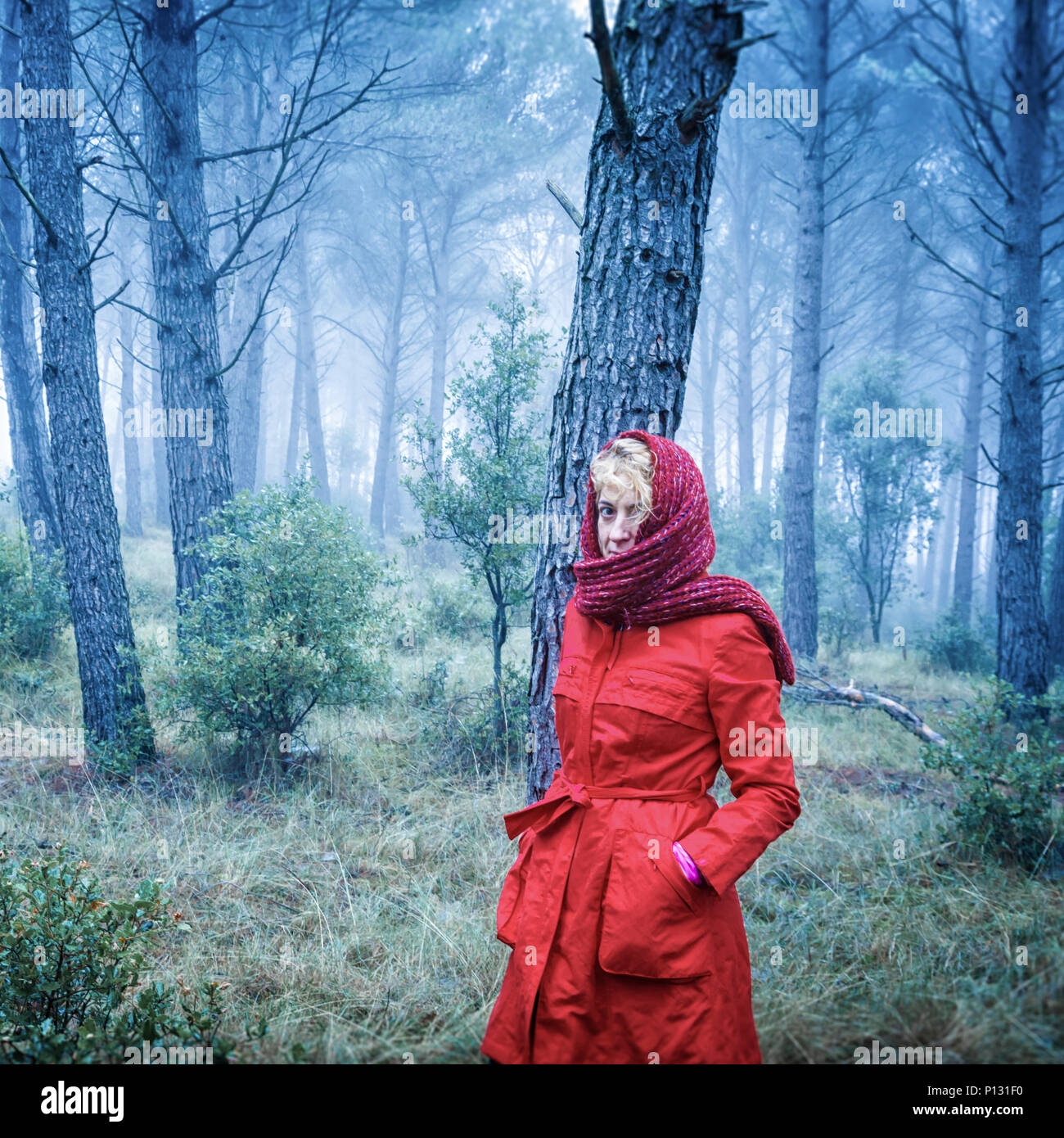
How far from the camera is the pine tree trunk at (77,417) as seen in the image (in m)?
4.80

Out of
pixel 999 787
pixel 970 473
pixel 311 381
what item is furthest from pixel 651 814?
pixel 311 381

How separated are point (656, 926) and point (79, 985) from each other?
7.19 ft

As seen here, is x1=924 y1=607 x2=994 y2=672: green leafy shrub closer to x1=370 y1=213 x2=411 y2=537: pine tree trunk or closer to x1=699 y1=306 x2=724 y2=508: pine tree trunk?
x1=699 y1=306 x2=724 y2=508: pine tree trunk

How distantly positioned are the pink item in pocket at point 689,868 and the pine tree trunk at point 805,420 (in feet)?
26.1

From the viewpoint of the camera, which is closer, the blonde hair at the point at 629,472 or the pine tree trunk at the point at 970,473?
the blonde hair at the point at 629,472

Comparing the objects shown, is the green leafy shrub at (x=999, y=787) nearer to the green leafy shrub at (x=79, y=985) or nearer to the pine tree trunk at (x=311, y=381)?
the green leafy shrub at (x=79, y=985)

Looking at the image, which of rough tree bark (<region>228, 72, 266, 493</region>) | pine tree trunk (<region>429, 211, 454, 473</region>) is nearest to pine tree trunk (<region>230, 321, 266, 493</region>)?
rough tree bark (<region>228, 72, 266, 493</region>)

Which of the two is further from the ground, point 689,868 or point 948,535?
point 689,868

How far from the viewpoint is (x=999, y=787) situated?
4020mm

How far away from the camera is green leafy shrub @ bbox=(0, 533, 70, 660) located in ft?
24.0

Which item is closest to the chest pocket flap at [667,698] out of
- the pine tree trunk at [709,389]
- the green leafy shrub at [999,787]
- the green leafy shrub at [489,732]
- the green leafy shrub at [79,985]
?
the green leafy shrub at [79,985]

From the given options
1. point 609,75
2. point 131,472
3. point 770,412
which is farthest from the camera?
point 770,412

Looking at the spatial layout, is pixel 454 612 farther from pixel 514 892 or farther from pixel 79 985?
pixel 514 892
